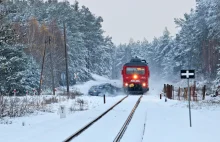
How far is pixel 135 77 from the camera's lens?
124 feet

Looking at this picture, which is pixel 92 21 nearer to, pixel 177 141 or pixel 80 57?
pixel 80 57

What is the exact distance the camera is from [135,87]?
1487 inches

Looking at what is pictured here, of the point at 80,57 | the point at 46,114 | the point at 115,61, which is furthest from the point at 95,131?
the point at 115,61

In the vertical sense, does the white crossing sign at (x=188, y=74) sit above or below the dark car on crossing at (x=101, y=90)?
above

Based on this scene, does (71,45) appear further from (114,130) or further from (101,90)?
(114,130)

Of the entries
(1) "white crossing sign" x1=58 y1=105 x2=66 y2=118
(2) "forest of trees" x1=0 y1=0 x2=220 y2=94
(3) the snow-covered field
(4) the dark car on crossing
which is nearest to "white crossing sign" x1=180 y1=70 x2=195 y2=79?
(3) the snow-covered field

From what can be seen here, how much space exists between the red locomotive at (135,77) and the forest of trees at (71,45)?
7.18m

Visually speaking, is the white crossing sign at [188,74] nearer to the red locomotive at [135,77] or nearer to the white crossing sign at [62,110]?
the white crossing sign at [62,110]

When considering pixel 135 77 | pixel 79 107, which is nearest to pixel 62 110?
pixel 79 107

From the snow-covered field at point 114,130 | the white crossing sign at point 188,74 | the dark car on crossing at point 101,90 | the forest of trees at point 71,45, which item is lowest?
the snow-covered field at point 114,130

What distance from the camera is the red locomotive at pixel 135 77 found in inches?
1484

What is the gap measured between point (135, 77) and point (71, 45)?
36.6 m

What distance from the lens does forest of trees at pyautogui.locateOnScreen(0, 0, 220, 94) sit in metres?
35.8

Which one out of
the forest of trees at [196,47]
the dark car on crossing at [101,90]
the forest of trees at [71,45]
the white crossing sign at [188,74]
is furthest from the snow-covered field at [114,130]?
the dark car on crossing at [101,90]
